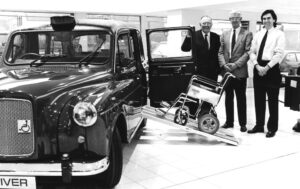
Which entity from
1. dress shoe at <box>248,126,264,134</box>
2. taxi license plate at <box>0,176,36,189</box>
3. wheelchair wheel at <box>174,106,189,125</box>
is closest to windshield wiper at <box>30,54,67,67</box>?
taxi license plate at <box>0,176,36,189</box>

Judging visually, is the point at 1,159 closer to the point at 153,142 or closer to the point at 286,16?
the point at 153,142

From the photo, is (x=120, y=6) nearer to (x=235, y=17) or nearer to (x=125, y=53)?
(x=235, y=17)

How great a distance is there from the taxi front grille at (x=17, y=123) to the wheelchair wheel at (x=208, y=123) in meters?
2.60

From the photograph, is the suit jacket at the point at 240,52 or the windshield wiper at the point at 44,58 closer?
the windshield wiper at the point at 44,58

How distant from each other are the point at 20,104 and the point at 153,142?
252cm

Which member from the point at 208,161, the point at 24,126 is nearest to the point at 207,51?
the point at 208,161

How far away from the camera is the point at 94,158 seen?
2836 millimetres

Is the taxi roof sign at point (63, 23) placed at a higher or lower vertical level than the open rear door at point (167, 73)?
higher

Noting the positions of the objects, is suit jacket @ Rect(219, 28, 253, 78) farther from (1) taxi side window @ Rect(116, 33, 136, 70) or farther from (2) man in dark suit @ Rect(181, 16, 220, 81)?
(1) taxi side window @ Rect(116, 33, 136, 70)

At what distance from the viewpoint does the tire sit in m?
3.16

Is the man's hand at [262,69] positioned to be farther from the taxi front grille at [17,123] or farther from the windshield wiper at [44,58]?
the taxi front grille at [17,123]

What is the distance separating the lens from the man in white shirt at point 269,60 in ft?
16.2

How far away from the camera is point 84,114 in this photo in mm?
2811

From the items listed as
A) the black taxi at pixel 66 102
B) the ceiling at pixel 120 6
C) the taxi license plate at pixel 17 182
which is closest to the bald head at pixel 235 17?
the black taxi at pixel 66 102
